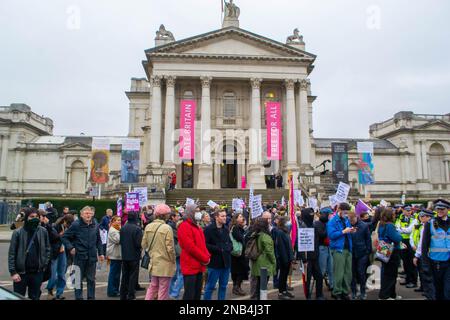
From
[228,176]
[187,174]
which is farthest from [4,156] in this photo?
[228,176]

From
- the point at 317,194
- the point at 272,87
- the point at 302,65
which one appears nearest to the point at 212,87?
the point at 272,87

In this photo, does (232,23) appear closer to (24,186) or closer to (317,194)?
(317,194)

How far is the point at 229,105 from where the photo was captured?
40000mm

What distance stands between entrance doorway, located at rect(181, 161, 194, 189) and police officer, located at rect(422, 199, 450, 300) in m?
31.5

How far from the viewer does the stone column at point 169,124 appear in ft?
118

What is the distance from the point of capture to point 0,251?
18.0m

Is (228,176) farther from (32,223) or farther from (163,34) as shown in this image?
(32,223)

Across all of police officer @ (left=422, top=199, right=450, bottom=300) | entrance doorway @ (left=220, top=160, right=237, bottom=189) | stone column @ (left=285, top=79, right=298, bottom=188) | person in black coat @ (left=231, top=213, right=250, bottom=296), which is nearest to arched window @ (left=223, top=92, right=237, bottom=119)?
entrance doorway @ (left=220, top=160, right=237, bottom=189)

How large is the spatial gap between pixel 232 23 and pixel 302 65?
8.68 metres

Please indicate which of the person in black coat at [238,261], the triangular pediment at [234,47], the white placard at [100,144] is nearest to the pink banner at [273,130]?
the triangular pediment at [234,47]

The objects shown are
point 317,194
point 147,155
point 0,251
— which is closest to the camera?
point 0,251

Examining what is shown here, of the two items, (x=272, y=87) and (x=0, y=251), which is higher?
(x=272, y=87)

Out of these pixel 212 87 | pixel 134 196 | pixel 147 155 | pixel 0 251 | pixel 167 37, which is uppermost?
pixel 167 37

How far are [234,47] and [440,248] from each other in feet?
108
